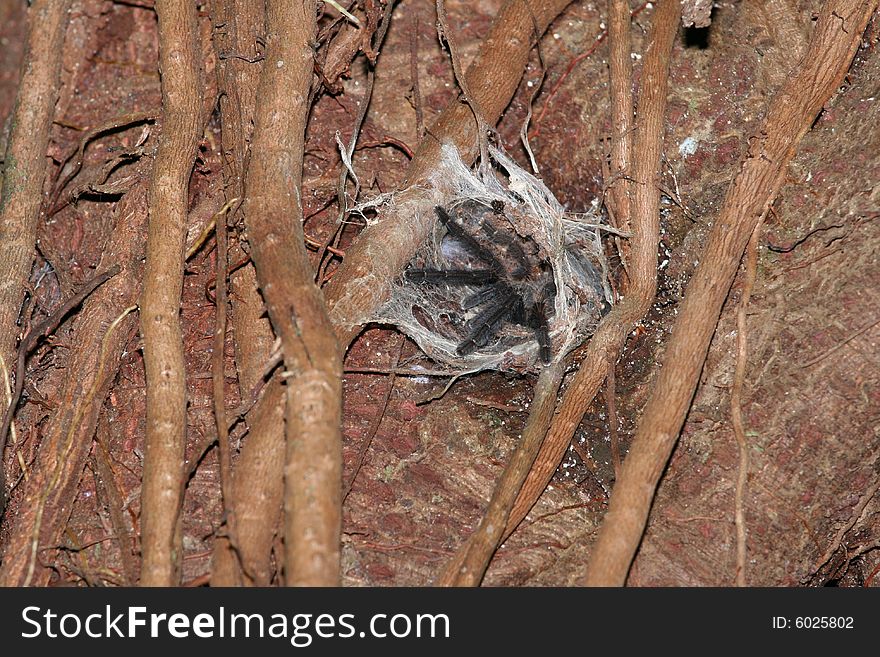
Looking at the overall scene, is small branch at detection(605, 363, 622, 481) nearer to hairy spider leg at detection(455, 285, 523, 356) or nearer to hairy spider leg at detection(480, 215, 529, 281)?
hairy spider leg at detection(455, 285, 523, 356)

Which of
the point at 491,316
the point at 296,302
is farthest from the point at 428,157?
the point at 296,302

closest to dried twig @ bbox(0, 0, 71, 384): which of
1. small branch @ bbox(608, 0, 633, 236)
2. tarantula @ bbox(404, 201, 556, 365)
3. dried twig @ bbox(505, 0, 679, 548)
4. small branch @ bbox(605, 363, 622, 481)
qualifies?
tarantula @ bbox(404, 201, 556, 365)

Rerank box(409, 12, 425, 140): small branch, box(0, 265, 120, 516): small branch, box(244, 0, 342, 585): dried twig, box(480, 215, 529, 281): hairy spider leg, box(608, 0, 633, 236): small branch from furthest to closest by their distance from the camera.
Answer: box(480, 215, 529, 281): hairy spider leg → box(409, 12, 425, 140): small branch → box(608, 0, 633, 236): small branch → box(0, 265, 120, 516): small branch → box(244, 0, 342, 585): dried twig

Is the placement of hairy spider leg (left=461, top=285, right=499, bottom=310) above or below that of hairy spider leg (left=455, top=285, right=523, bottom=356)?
above

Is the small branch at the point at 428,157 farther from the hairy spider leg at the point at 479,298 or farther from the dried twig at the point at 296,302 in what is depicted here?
the hairy spider leg at the point at 479,298

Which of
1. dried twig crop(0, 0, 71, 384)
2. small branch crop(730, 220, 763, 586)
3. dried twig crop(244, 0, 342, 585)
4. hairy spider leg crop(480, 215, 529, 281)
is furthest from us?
hairy spider leg crop(480, 215, 529, 281)

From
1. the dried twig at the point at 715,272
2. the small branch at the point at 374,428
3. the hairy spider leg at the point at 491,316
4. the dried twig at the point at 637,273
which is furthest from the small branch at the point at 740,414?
the small branch at the point at 374,428

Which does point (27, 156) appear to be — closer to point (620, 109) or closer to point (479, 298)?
point (479, 298)
